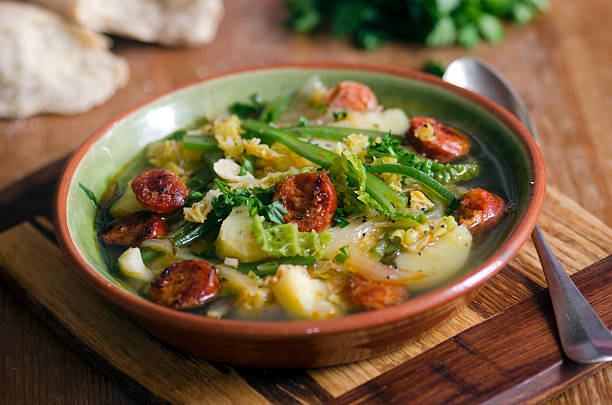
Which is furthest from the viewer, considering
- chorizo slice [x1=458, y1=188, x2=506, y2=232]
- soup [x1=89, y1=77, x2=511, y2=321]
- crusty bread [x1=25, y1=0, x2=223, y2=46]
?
crusty bread [x1=25, y1=0, x2=223, y2=46]

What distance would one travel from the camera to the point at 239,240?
2.81 meters

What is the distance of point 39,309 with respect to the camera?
3191 mm

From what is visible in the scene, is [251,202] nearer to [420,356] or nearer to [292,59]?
[420,356]

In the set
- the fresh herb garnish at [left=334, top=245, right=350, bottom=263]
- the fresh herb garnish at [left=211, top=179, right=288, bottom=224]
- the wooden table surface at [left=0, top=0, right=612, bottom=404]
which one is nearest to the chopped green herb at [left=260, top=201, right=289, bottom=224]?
the fresh herb garnish at [left=211, top=179, right=288, bottom=224]

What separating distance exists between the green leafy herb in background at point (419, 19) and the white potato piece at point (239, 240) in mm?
3519

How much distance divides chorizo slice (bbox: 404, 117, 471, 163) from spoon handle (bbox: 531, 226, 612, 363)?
2.60ft

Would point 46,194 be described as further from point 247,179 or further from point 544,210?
point 544,210

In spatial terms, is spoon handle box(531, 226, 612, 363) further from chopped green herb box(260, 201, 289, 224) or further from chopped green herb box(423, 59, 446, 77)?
chopped green herb box(423, 59, 446, 77)

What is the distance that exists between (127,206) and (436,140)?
1717mm

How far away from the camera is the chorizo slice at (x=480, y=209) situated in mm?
2947

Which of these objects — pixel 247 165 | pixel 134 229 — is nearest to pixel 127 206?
pixel 134 229

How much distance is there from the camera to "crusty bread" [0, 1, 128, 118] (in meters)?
5.04

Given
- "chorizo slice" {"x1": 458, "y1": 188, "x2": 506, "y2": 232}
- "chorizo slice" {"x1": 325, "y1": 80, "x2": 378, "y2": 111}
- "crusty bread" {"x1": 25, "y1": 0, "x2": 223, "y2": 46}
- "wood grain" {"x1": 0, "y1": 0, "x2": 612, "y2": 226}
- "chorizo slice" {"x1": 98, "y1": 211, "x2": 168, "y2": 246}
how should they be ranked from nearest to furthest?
1. "chorizo slice" {"x1": 458, "y1": 188, "x2": 506, "y2": 232}
2. "chorizo slice" {"x1": 98, "y1": 211, "x2": 168, "y2": 246}
3. "chorizo slice" {"x1": 325, "y1": 80, "x2": 378, "y2": 111}
4. "wood grain" {"x1": 0, "y1": 0, "x2": 612, "y2": 226}
5. "crusty bread" {"x1": 25, "y1": 0, "x2": 223, "y2": 46}

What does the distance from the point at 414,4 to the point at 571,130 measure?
1876mm
